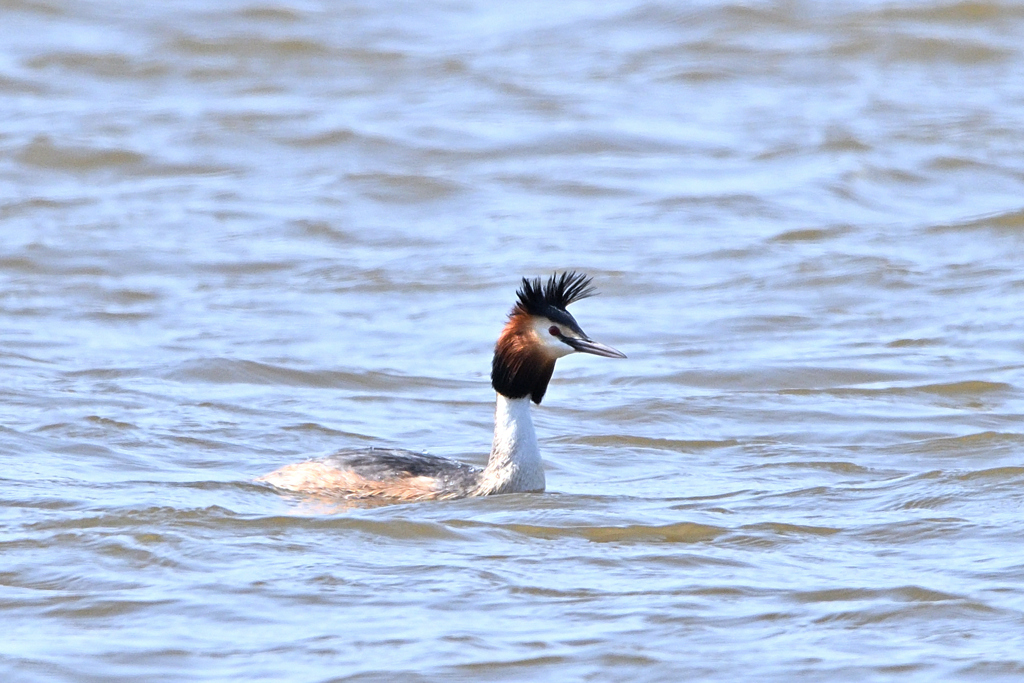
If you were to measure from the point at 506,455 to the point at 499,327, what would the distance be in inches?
172

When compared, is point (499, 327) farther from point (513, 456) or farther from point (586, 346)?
point (586, 346)

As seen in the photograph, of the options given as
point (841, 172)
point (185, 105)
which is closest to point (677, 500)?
point (841, 172)

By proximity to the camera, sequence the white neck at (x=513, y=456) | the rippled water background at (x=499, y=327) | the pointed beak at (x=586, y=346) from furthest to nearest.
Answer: the white neck at (x=513, y=456) < the pointed beak at (x=586, y=346) < the rippled water background at (x=499, y=327)

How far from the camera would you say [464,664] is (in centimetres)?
694

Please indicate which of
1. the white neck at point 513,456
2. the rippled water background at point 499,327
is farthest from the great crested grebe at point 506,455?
the rippled water background at point 499,327

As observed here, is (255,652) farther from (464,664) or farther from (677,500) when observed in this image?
(677,500)

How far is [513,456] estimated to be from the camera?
918 centimetres

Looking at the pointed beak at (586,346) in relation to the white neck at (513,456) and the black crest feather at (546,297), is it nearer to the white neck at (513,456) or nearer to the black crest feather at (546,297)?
the black crest feather at (546,297)

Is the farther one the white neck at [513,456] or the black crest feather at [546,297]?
the white neck at [513,456]

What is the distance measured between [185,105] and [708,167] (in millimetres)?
6065

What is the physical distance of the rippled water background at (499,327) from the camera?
7414 mm

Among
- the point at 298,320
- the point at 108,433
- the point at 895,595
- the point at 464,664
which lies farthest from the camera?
the point at 298,320

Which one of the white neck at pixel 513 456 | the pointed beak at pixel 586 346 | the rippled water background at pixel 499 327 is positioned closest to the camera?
the rippled water background at pixel 499 327

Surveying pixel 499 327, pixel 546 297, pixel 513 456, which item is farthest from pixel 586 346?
pixel 499 327
